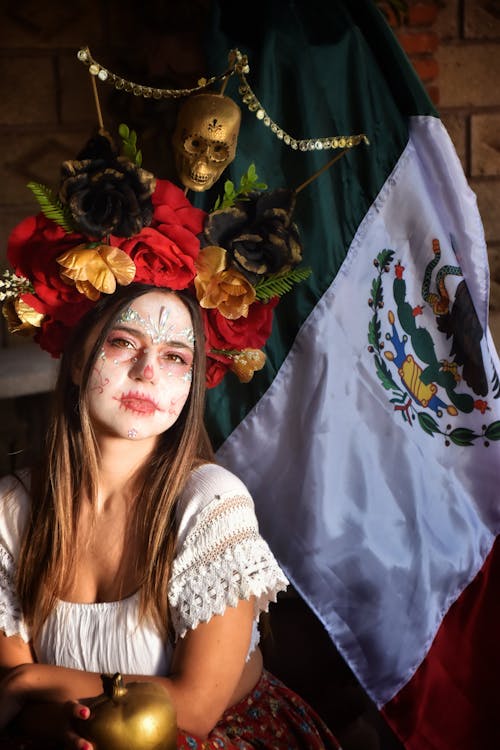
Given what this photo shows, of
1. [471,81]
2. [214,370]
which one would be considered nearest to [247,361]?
[214,370]

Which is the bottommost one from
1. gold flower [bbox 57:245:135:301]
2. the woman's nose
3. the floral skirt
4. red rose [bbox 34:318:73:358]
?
the floral skirt

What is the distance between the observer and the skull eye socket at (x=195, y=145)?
4.73ft

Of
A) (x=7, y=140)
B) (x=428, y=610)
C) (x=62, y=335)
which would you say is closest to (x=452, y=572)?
(x=428, y=610)

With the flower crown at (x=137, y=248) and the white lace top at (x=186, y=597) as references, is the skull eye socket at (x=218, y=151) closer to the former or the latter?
the flower crown at (x=137, y=248)

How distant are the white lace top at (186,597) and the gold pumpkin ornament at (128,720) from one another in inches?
7.6

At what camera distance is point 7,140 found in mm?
2115

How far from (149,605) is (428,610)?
59 cm

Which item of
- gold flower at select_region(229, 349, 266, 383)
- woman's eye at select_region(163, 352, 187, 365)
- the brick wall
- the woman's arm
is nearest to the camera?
the woman's arm

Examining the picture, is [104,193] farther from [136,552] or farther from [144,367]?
[136,552]

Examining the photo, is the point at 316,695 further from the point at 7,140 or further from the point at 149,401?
the point at 7,140

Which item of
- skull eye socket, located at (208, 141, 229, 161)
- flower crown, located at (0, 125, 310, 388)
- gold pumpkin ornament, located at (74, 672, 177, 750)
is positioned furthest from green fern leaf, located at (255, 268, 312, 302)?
gold pumpkin ornament, located at (74, 672, 177, 750)

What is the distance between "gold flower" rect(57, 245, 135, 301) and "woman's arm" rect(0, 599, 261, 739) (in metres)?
0.50

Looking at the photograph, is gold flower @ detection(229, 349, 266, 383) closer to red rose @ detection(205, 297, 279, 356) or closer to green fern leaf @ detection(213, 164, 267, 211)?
red rose @ detection(205, 297, 279, 356)

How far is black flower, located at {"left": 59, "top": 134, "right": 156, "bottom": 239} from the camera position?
130cm
